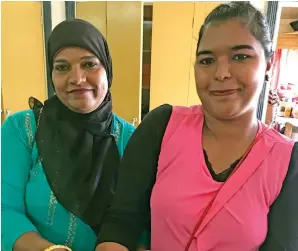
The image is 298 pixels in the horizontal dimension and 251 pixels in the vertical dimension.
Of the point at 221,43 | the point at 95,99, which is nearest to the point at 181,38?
the point at 95,99

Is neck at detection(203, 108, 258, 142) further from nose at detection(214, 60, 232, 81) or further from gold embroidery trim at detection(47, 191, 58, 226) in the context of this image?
gold embroidery trim at detection(47, 191, 58, 226)

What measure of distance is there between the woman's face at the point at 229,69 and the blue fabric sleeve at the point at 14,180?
0.56 metres

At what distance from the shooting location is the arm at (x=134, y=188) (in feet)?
2.46

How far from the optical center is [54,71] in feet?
3.07

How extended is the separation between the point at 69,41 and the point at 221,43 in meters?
0.47

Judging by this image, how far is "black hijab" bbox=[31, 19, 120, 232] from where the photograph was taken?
907 millimetres

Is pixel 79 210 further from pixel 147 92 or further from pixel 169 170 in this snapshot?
pixel 147 92

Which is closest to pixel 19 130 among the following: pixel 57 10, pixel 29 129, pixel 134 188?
pixel 29 129

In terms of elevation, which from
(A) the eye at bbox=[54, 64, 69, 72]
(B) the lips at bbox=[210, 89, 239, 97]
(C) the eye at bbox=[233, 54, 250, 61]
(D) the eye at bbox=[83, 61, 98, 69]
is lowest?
(B) the lips at bbox=[210, 89, 239, 97]

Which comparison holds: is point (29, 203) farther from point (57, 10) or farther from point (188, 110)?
point (57, 10)

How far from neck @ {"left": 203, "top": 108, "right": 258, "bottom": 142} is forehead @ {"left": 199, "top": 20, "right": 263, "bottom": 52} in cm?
17

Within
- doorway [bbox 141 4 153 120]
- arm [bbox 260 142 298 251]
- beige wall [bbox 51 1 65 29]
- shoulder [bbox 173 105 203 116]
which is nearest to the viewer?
arm [bbox 260 142 298 251]

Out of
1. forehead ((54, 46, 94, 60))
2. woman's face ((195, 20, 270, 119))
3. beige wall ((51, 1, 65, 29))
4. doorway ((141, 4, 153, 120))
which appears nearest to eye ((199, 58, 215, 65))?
woman's face ((195, 20, 270, 119))

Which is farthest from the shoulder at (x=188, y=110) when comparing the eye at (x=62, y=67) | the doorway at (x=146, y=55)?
the doorway at (x=146, y=55)
